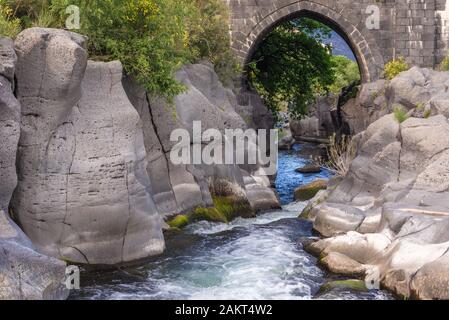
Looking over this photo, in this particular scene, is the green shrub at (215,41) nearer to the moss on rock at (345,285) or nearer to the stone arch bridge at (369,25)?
the stone arch bridge at (369,25)

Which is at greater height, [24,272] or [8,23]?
[8,23]

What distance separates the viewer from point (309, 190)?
20.4m

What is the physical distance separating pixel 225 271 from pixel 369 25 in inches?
582

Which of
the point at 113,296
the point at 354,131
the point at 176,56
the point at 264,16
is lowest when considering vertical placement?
the point at 113,296

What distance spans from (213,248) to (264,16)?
12508 mm

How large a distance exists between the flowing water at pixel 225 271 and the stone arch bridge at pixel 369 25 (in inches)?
405

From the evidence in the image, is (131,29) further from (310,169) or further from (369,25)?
(310,169)

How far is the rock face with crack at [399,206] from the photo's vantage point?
33.9ft

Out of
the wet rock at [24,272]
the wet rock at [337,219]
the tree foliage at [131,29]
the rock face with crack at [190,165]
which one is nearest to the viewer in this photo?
the wet rock at [24,272]

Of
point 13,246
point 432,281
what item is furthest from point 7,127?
point 432,281

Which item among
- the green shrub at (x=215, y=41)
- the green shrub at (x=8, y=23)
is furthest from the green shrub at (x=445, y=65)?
the green shrub at (x=8, y=23)

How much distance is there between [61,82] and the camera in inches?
442

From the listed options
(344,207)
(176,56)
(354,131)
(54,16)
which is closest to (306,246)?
(344,207)

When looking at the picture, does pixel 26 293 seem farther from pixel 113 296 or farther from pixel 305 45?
pixel 305 45
